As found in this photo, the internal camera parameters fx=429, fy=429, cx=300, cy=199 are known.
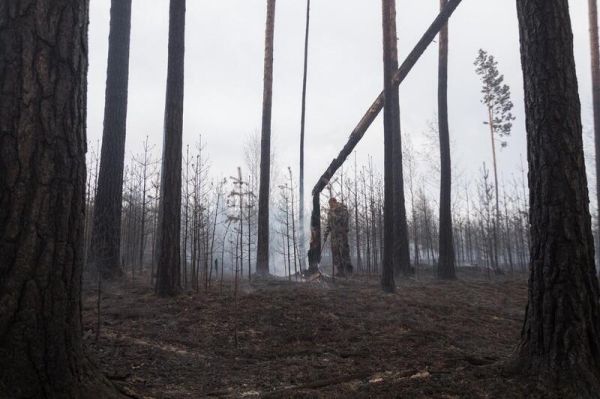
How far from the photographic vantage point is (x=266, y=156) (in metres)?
14.6

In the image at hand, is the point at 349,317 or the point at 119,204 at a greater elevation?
the point at 119,204

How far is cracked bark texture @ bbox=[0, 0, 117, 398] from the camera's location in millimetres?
2049

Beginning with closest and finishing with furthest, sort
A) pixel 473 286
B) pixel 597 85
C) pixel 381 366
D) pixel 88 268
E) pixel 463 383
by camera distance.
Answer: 1. pixel 463 383
2. pixel 381 366
3. pixel 88 268
4. pixel 473 286
5. pixel 597 85

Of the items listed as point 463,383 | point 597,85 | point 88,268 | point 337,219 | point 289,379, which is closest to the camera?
point 463,383

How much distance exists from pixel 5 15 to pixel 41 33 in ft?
0.59

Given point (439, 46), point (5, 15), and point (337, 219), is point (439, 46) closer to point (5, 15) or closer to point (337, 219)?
point (337, 219)

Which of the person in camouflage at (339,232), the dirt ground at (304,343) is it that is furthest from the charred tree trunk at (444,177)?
the dirt ground at (304,343)

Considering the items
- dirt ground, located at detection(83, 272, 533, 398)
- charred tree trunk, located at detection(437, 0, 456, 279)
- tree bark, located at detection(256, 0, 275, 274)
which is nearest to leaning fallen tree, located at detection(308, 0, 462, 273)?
tree bark, located at detection(256, 0, 275, 274)

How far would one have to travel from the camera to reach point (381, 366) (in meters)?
4.60

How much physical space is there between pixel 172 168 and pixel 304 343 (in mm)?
4119

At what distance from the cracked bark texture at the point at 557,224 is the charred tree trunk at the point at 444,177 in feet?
32.4

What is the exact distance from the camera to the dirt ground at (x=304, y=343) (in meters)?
3.57

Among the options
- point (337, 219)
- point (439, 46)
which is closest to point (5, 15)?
point (337, 219)

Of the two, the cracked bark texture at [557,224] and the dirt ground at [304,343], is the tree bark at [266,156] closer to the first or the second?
the dirt ground at [304,343]
